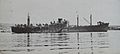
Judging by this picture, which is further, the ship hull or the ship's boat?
the ship's boat

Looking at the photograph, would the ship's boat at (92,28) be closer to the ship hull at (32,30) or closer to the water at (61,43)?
the water at (61,43)

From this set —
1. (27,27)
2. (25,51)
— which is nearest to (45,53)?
(25,51)

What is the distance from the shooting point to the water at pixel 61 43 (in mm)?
2162

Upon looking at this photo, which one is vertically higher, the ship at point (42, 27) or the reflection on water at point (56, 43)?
the ship at point (42, 27)

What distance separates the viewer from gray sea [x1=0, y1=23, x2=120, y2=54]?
2.16 meters

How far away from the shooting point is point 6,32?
7.07 ft

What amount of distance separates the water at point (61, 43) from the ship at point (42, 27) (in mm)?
48

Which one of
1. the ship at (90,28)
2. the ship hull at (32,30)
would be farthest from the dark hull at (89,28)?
the ship hull at (32,30)

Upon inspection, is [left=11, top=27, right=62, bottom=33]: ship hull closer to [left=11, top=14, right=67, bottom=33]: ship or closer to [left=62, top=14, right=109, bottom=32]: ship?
[left=11, top=14, right=67, bottom=33]: ship

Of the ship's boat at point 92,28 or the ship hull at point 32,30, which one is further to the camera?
the ship's boat at point 92,28

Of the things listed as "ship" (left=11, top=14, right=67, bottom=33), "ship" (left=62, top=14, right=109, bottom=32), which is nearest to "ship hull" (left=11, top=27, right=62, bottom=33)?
"ship" (left=11, top=14, right=67, bottom=33)

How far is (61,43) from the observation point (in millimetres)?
2246

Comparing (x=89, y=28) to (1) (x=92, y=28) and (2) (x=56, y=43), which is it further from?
(2) (x=56, y=43)

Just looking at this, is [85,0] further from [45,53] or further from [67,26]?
[45,53]
